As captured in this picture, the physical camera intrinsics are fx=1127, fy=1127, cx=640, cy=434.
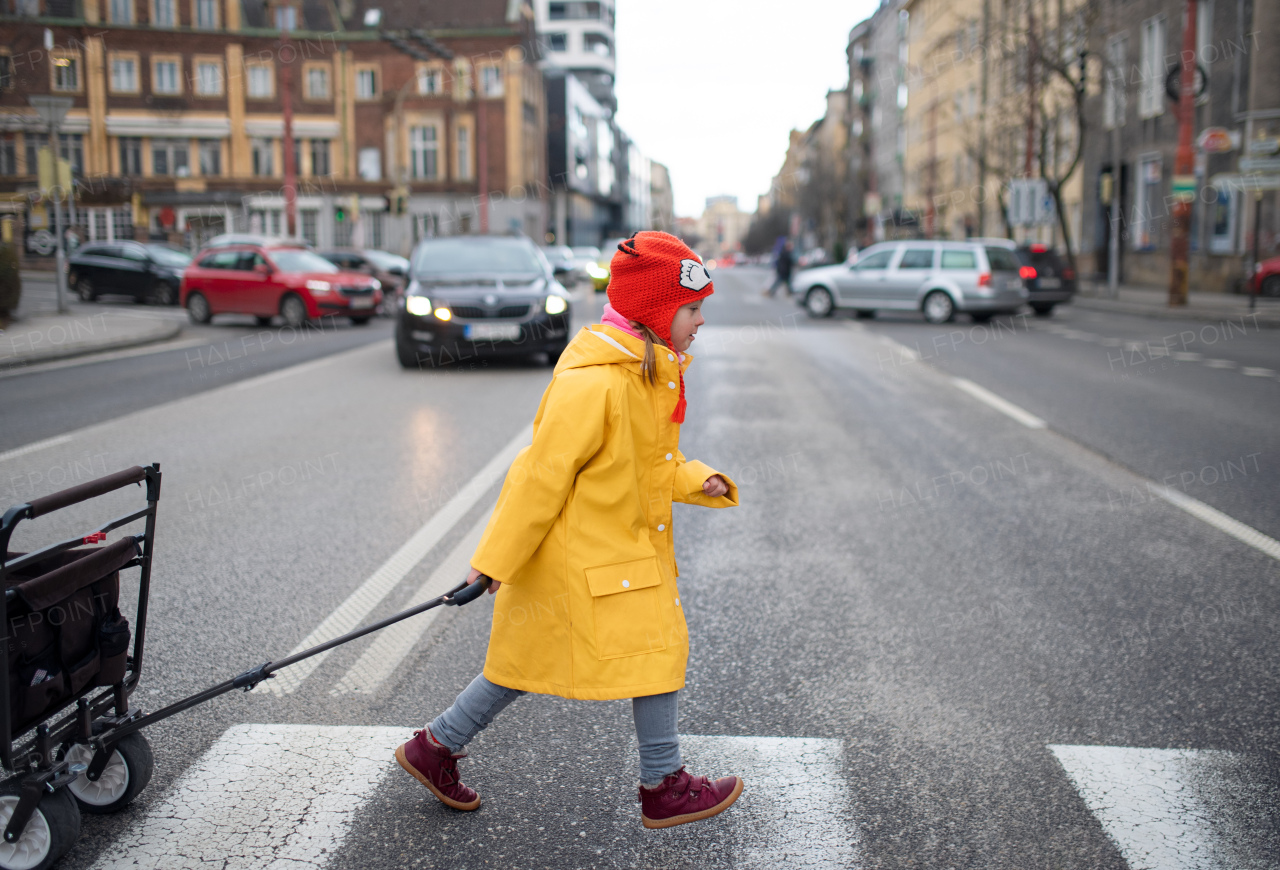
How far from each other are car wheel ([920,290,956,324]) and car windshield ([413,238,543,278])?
419 inches

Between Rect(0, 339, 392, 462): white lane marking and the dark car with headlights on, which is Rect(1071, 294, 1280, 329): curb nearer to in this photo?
the dark car with headlights on

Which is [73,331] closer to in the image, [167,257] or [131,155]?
[167,257]

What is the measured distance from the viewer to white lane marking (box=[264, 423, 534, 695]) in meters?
3.96

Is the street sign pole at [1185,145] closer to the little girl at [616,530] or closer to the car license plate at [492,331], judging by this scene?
the car license plate at [492,331]

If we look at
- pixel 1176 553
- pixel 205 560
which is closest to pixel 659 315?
pixel 205 560

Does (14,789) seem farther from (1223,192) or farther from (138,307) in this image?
(1223,192)

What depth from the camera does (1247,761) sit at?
325 cm

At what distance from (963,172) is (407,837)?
61.0m

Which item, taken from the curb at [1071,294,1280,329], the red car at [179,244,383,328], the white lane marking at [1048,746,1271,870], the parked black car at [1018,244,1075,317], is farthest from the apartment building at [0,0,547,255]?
the white lane marking at [1048,746,1271,870]

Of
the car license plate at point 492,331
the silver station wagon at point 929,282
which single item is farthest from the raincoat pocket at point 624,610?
the silver station wagon at point 929,282

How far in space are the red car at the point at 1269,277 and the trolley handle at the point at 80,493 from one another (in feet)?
94.2

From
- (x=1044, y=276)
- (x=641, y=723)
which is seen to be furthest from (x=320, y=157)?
(x=641, y=723)

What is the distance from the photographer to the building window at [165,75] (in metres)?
58.8

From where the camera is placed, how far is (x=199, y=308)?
22.6m
